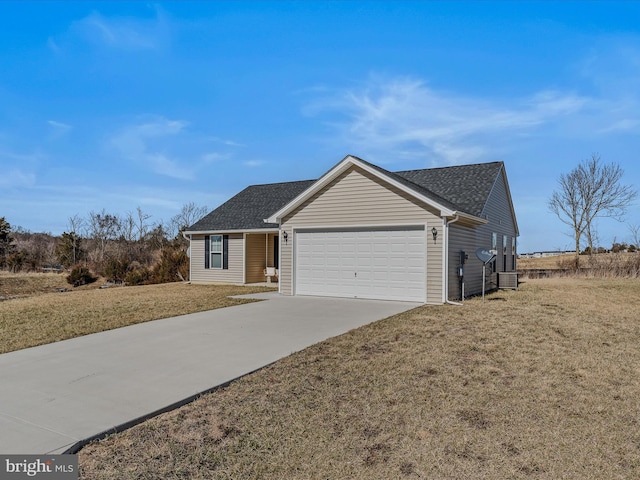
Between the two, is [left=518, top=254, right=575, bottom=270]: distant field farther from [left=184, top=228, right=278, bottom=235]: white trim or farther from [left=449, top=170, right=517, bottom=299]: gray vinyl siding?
[left=184, top=228, right=278, bottom=235]: white trim

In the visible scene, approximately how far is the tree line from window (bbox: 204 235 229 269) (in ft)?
8.31

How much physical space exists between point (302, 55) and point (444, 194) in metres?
7.46

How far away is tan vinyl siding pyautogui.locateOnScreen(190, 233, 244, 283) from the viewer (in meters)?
18.9

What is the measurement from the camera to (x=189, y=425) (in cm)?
395

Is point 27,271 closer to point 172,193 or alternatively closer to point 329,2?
point 172,193

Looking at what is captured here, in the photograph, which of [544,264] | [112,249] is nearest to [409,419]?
[112,249]

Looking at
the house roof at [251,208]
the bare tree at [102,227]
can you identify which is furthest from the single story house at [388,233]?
the bare tree at [102,227]

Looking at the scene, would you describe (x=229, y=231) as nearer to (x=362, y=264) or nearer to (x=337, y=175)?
(x=337, y=175)

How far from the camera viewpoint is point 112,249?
1228 inches

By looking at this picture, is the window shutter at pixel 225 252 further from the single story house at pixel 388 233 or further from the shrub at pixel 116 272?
the shrub at pixel 116 272

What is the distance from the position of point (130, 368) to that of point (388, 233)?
8781 millimetres

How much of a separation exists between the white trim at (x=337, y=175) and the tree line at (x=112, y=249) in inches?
401

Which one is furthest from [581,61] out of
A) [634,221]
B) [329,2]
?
[634,221]

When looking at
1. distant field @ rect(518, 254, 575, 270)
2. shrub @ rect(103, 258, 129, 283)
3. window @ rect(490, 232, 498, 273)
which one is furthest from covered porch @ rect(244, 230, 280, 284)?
distant field @ rect(518, 254, 575, 270)
